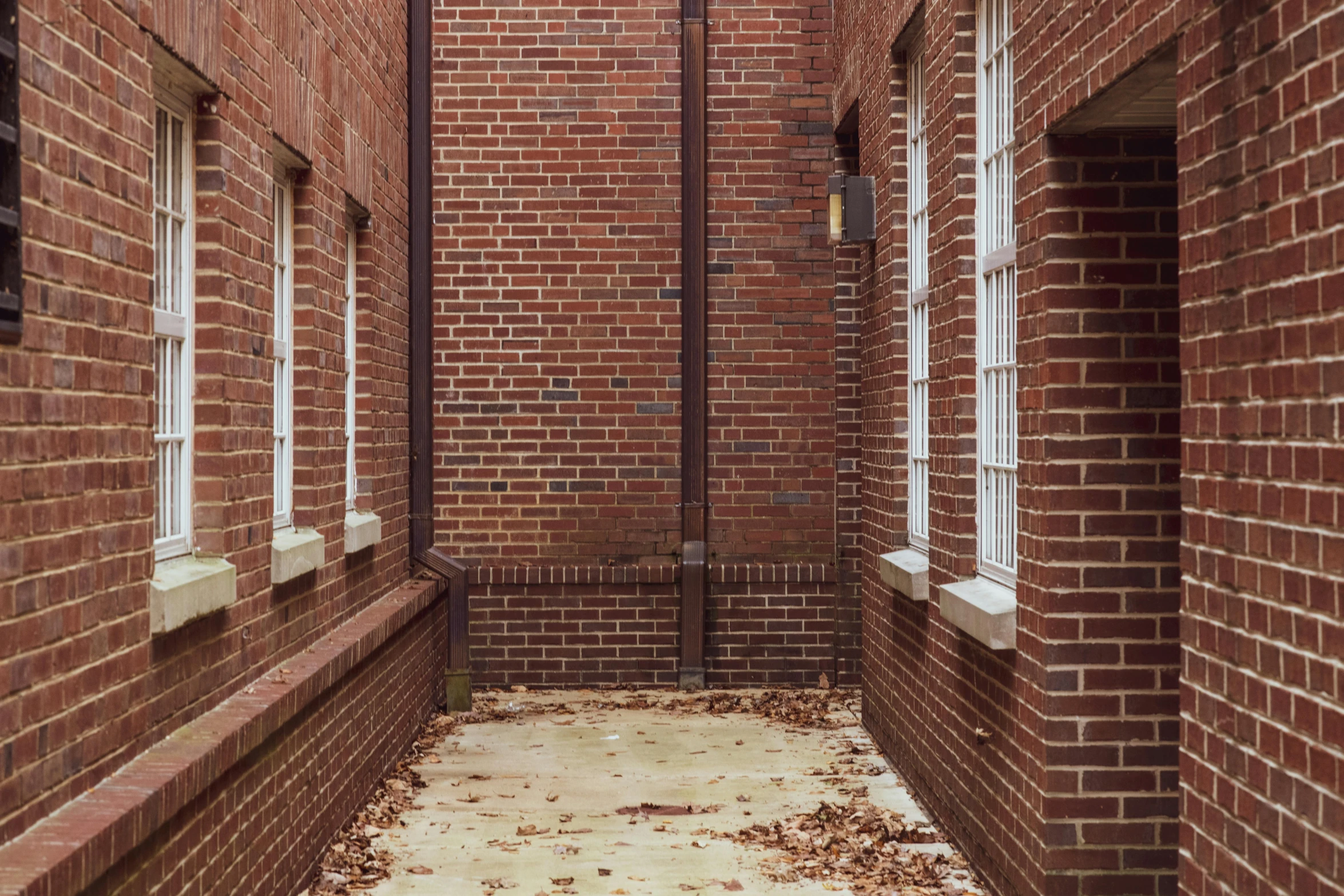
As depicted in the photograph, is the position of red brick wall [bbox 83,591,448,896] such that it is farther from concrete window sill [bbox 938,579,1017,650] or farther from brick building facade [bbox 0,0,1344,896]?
concrete window sill [bbox 938,579,1017,650]

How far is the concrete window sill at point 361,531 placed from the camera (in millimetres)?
7406

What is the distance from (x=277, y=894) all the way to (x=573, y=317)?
5.93m

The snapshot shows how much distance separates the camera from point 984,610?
5496mm

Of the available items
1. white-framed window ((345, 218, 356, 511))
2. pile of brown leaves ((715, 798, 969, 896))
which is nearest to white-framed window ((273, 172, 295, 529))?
white-framed window ((345, 218, 356, 511))

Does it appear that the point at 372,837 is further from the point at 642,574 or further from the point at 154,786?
the point at 642,574

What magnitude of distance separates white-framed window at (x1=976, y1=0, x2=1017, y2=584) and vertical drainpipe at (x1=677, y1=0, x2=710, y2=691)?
4615mm

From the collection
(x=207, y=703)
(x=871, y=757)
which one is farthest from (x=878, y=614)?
(x=207, y=703)

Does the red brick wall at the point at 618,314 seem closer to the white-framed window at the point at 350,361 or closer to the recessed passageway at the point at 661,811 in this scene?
the recessed passageway at the point at 661,811

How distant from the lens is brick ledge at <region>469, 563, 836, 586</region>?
1082 centimetres

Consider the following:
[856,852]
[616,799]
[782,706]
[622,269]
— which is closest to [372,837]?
[616,799]

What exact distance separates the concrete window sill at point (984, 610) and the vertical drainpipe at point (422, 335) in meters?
4.26

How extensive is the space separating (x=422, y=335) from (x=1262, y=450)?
717 centimetres

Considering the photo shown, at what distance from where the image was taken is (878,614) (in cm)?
865

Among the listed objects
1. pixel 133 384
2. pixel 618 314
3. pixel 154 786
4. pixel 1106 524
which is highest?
pixel 618 314
